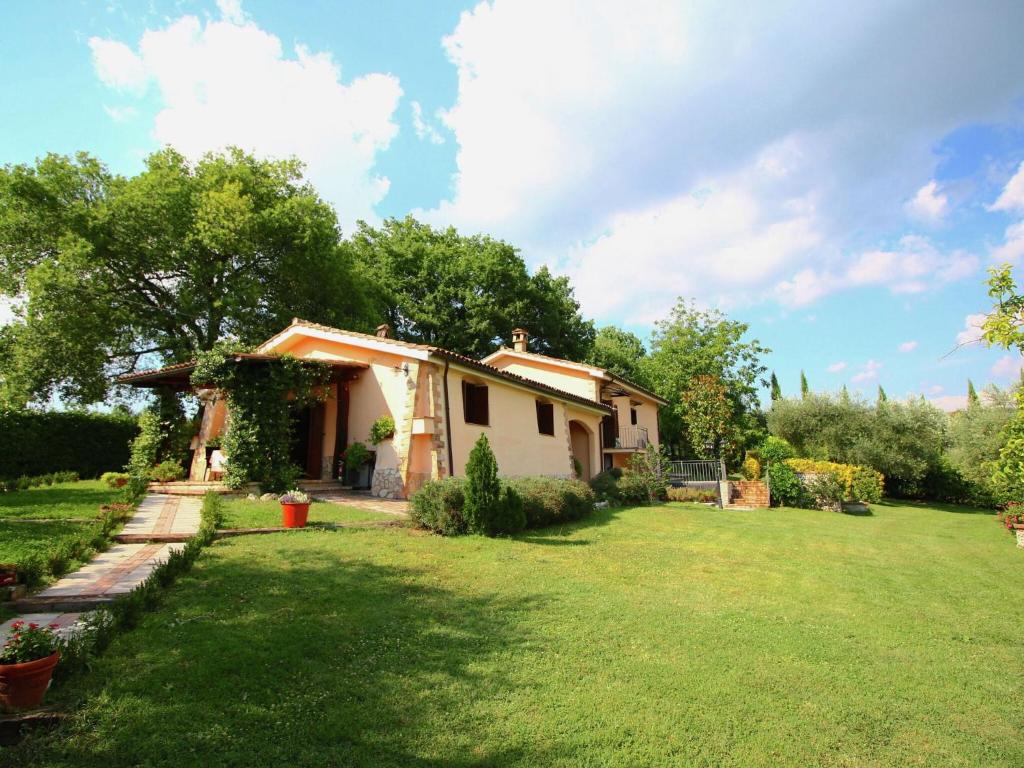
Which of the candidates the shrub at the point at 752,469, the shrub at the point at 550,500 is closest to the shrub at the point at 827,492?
the shrub at the point at 752,469

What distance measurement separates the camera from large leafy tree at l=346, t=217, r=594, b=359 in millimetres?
31891

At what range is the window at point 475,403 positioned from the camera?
15125mm

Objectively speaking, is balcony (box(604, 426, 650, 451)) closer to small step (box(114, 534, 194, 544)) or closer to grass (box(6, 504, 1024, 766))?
grass (box(6, 504, 1024, 766))

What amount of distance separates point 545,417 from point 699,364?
1969 cm

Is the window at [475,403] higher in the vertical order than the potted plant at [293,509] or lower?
higher

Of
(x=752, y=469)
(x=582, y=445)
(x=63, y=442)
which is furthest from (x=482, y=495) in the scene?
(x=752, y=469)

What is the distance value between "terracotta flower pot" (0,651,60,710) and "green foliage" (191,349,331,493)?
989 cm

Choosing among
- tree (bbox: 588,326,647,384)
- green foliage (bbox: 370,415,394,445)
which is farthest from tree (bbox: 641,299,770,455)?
green foliage (bbox: 370,415,394,445)

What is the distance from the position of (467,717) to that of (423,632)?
4.88ft

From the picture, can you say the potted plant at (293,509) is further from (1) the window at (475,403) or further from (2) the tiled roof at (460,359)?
(1) the window at (475,403)

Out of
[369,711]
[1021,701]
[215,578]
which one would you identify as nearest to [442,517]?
[215,578]

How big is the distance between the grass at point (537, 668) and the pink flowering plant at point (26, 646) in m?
0.32

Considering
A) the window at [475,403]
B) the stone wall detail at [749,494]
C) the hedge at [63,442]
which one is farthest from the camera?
the stone wall detail at [749,494]

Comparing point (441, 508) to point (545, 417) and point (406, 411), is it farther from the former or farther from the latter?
point (545, 417)
